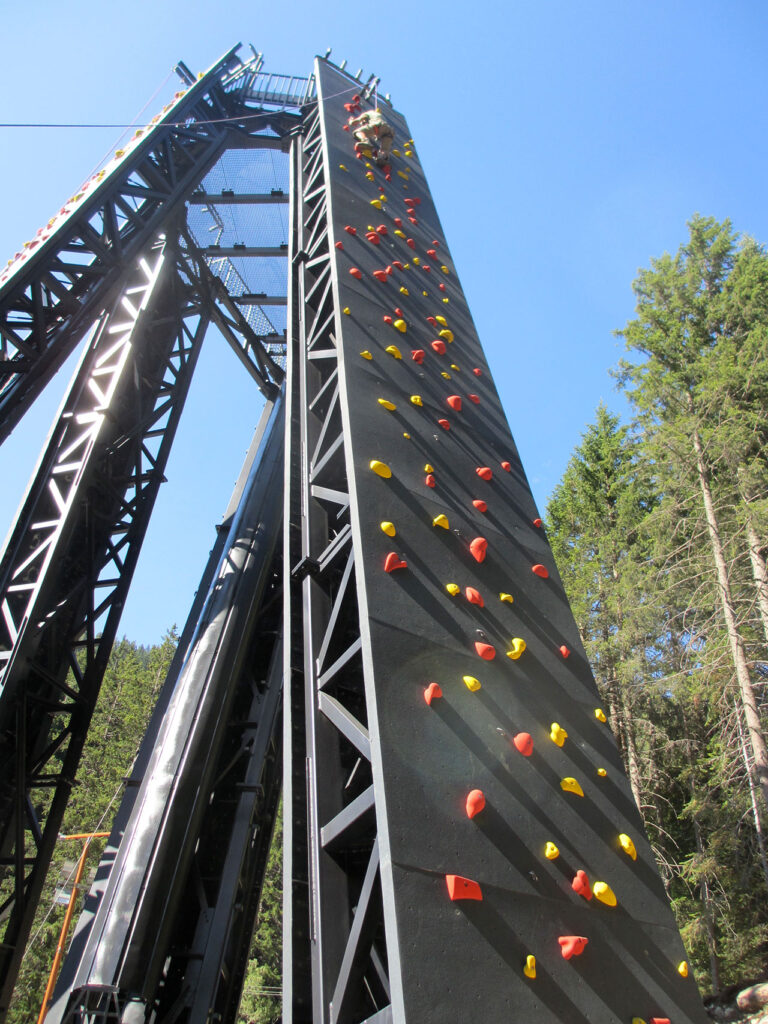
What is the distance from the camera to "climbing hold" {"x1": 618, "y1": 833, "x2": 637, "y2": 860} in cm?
294

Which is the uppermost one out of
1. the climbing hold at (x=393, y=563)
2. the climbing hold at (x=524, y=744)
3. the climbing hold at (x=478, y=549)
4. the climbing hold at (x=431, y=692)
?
the climbing hold at (x=478, y=549)

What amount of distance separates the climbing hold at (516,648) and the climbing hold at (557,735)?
0.39 meters

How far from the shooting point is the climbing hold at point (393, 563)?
10.4ft

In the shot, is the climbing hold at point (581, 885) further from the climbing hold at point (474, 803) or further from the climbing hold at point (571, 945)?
the climbing hold at point (474, 803)

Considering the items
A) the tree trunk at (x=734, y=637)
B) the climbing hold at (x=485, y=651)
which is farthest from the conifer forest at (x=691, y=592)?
the climbing hold at (x=485, y=651)

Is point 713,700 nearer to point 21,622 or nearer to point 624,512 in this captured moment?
point 624,512

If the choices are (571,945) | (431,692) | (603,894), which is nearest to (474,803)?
(431,692)

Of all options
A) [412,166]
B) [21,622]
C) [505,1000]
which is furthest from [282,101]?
[505,1000]

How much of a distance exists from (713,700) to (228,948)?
10079mm

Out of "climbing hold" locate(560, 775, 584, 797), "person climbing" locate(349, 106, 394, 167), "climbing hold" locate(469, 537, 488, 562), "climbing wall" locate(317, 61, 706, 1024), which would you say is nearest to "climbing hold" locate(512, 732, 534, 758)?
"climbing wall" locate(317, 61, 706, 1024)

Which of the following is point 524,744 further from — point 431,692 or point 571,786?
point 431,692

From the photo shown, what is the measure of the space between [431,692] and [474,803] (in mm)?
473

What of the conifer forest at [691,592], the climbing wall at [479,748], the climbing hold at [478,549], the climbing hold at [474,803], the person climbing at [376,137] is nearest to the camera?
the climbing wall at [479,748]

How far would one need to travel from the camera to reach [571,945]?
7.57 feet
